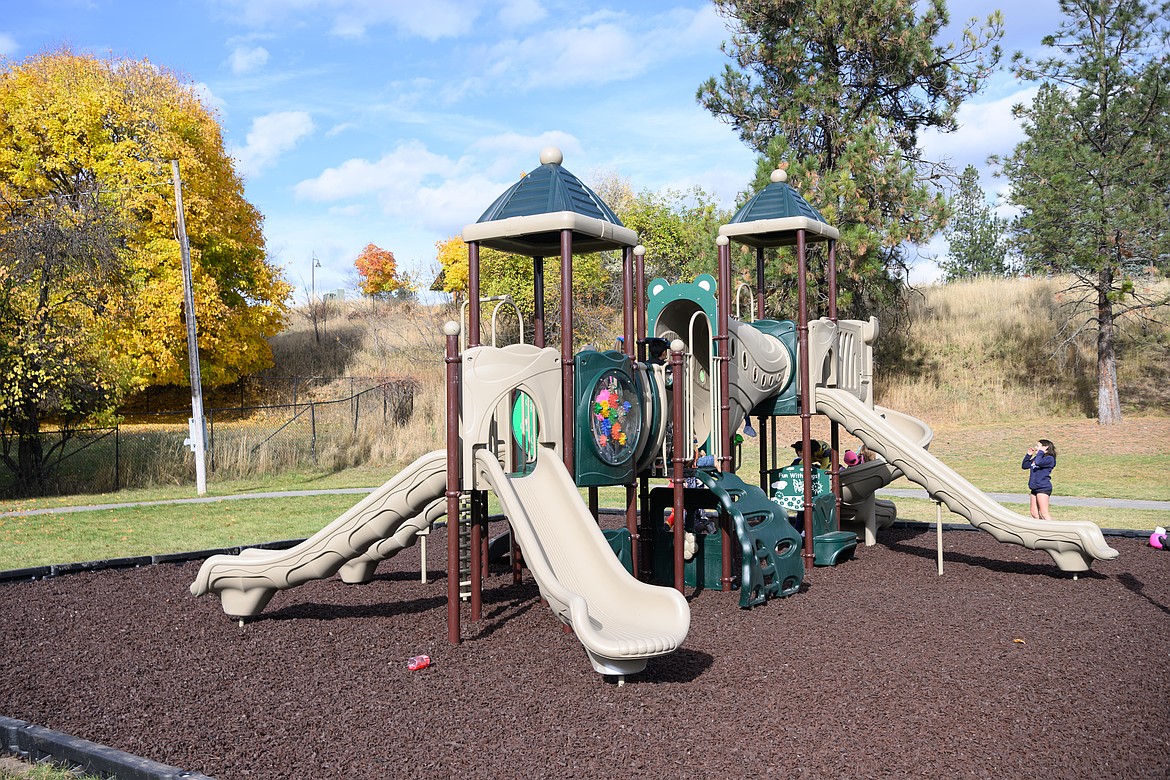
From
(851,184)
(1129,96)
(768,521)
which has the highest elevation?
(1129,96)

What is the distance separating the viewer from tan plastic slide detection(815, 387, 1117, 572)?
9.12 meters

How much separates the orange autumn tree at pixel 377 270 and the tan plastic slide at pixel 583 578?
165ft

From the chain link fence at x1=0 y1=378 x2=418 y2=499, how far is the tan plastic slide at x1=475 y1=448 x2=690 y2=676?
13.3 metres

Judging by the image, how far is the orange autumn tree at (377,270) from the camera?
5681cm

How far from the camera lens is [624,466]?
26.5ft

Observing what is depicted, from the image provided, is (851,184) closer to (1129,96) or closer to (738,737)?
(1129,96)

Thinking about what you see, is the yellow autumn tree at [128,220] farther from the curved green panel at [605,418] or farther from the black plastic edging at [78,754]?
the black plastic edging at [78,754]

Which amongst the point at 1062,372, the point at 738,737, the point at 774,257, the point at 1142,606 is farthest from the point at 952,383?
the point at 738,737

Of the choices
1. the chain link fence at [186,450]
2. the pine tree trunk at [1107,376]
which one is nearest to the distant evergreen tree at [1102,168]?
the pine tree trunk at [1107,376]

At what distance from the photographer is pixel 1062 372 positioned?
2702cm

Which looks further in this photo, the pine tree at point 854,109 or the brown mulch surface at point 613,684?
the pine tree at point 854,109

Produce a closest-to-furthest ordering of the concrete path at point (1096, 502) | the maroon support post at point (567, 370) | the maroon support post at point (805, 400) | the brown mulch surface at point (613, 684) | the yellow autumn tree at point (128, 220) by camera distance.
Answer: the brown mulch surface at point (613, 684), the maroon support post at point (567, 370), the maroon support post at point (805, 400), the concrete path at point (1096, 502), the yellow autumn tree at point (128, 220)

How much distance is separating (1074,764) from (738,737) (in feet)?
5.31

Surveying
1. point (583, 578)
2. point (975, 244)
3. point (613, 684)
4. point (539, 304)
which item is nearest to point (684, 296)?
point (539, 304)
